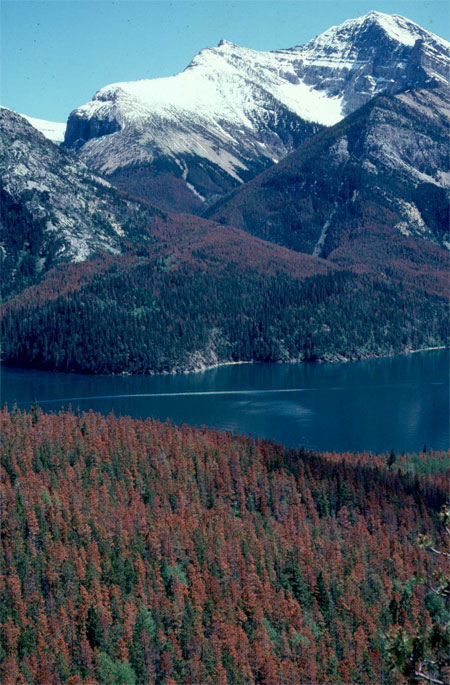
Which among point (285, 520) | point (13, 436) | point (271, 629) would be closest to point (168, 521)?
point (285, 520)

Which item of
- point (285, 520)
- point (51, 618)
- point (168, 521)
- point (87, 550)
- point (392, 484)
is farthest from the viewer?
point (392, 484)

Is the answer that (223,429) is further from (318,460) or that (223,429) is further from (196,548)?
(196,548)

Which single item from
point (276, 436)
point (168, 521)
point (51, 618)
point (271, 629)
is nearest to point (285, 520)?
point (168, 521)

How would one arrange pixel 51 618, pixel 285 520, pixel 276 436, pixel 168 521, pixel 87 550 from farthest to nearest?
1. pixel 276 436
2. pixel 285 520
3. pixel 168 521
4. pixel 87 550
5. pixel 51 618

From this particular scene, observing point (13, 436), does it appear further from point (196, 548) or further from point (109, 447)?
point (196, 548)

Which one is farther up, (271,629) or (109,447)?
(109,447)

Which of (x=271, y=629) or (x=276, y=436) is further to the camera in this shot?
(x=276, y=436)
